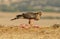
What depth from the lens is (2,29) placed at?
12.4 metres

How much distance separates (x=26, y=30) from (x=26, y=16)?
35.6 inches

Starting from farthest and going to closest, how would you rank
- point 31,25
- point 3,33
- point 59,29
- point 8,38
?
point 31,25 → point 59,29 → point 3,33 → point 8,38

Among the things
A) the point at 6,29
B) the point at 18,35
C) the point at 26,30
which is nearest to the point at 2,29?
the point at 6,29

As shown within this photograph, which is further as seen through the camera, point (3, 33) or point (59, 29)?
point (59, 29)

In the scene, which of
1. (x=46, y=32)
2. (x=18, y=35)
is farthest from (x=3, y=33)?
(x=46, y=32)

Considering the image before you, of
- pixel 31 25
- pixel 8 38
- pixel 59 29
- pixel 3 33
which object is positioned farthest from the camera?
pixel 31 25

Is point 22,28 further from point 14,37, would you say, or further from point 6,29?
point 14,37

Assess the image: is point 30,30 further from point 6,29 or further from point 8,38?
point 8,38

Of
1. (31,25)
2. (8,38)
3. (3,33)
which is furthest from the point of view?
(31,25)

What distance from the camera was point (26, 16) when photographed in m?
13.0

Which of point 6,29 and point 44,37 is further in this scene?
point 6,29

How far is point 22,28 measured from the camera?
499 inches

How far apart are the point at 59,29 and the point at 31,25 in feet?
4.62

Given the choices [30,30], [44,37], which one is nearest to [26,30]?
[30,30]
